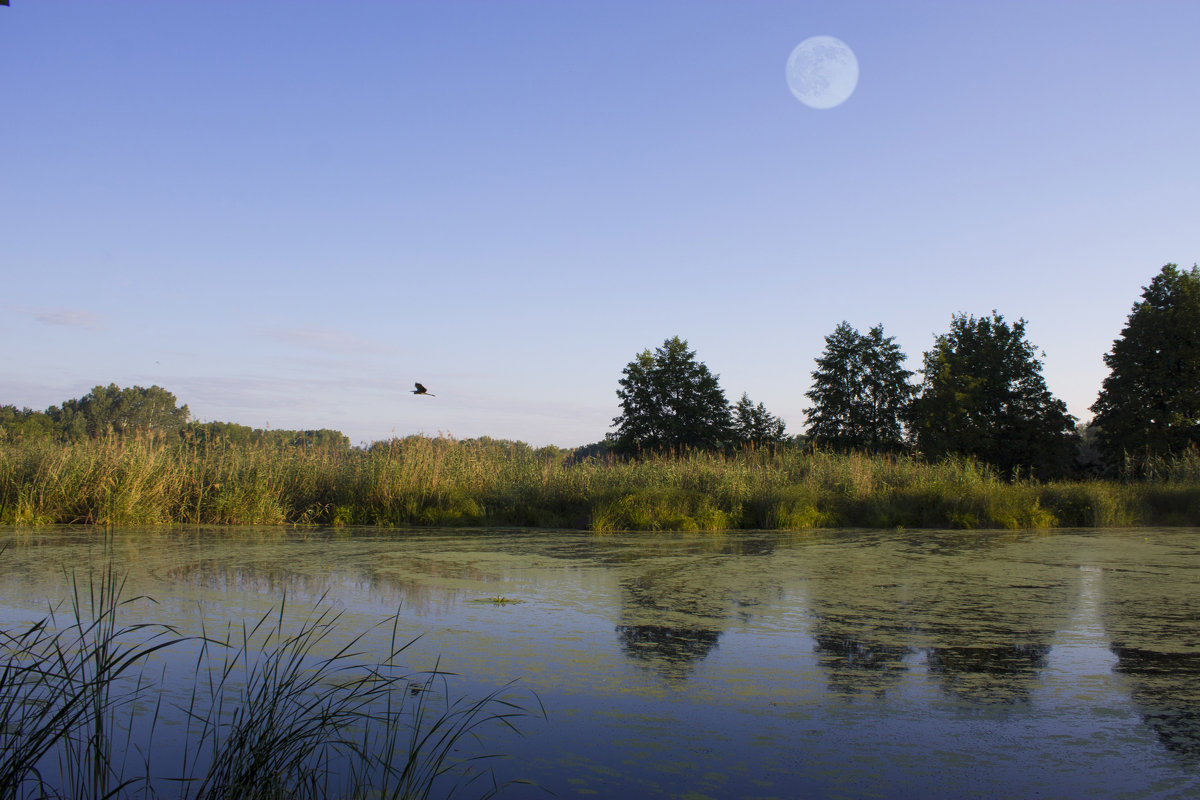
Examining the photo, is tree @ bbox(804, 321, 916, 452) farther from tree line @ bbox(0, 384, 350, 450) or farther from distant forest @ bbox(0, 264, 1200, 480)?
tree line @ bbox(0, 384, 350, 450)

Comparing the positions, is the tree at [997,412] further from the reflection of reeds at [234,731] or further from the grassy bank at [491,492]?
the reflection of reeds at [234,731]

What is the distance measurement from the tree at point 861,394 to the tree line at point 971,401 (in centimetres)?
4

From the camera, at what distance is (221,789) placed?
74.4 inches

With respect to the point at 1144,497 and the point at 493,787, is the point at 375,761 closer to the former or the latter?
the point at 493,787

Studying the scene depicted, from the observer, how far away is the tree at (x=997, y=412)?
27.9m

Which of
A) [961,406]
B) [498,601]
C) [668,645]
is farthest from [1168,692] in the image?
[961,406]

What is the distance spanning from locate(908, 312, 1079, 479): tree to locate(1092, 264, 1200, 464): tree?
5.52 ft

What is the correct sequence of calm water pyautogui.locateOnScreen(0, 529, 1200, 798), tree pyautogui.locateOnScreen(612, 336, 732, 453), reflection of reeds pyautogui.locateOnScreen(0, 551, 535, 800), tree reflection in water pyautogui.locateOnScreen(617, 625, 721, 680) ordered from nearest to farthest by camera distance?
reflection of reeds pyautogui.locateOnScreen(0, 551, 535, 800), calm water pyautogui.locateOnScreen(0, 529, 1200, 798), tree reflection in water pyautogui.locateOnScreen(617, 625, 721, 680), tree pyautogui.locateOnScreen(612, 336, 732, 453)

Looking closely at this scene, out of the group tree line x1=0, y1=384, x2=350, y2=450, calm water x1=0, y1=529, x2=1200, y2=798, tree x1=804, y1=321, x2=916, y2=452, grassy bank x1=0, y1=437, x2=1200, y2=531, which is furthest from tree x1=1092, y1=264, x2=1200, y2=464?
tree line x1=0, y1=384, x2=350, y2=450

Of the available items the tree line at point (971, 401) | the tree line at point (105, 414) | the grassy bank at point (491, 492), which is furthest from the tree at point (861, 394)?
the tree line at point (105, 414)

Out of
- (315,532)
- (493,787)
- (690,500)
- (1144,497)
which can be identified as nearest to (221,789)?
(493,787)

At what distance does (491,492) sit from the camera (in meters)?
13.5

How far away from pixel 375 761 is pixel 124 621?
8.28 feet

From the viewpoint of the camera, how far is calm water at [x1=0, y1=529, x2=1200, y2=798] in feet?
7.75
